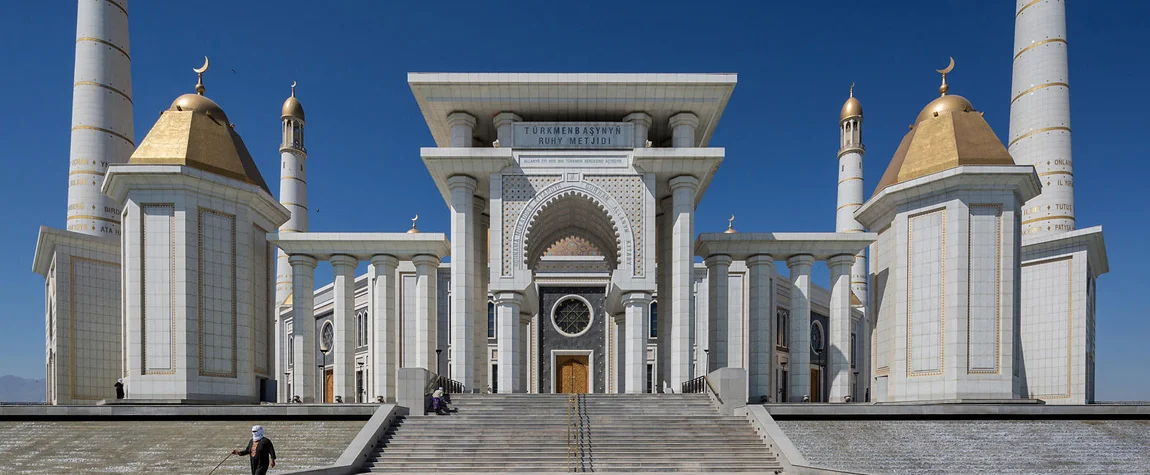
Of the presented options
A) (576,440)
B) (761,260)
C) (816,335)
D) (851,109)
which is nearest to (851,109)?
(851,109)

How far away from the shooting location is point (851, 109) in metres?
42.5

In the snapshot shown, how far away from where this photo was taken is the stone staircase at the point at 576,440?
13.9 metres

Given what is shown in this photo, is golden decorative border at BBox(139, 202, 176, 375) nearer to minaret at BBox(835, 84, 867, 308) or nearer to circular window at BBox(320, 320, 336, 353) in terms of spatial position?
circular window at BBox(320, 320, 336, 353)

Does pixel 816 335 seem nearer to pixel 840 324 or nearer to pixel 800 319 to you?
pixel 840 324

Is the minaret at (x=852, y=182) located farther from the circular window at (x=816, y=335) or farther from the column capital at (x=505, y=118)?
the column capital at (x=505, y=118)

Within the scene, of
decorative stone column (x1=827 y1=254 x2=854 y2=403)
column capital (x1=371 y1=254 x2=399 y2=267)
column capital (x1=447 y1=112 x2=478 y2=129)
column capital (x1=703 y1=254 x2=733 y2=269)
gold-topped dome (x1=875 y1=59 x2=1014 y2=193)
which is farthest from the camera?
decorative stone column (x1=827 y1=254 x2=854 y2=403)

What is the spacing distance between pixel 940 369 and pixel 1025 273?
563 centimetres

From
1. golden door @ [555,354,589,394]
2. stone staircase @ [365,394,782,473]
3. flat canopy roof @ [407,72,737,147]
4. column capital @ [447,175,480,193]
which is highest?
flat canopy roof @ [407,72,737,147]

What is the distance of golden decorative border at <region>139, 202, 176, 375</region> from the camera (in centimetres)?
1828

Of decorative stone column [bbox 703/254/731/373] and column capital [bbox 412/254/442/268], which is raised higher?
column capital [bbox 412/254/442/268]

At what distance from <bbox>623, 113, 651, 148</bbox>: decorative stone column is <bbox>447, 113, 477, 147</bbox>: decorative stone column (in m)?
4.52

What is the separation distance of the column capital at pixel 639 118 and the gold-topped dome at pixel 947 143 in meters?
6.85

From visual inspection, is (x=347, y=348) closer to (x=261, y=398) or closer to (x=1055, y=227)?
(x=261, y=398)

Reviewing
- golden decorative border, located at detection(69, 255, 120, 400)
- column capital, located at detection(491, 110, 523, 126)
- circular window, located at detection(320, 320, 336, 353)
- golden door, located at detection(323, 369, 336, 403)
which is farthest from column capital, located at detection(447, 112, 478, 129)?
circular window, located at detection(320, 320, 336, 353)
